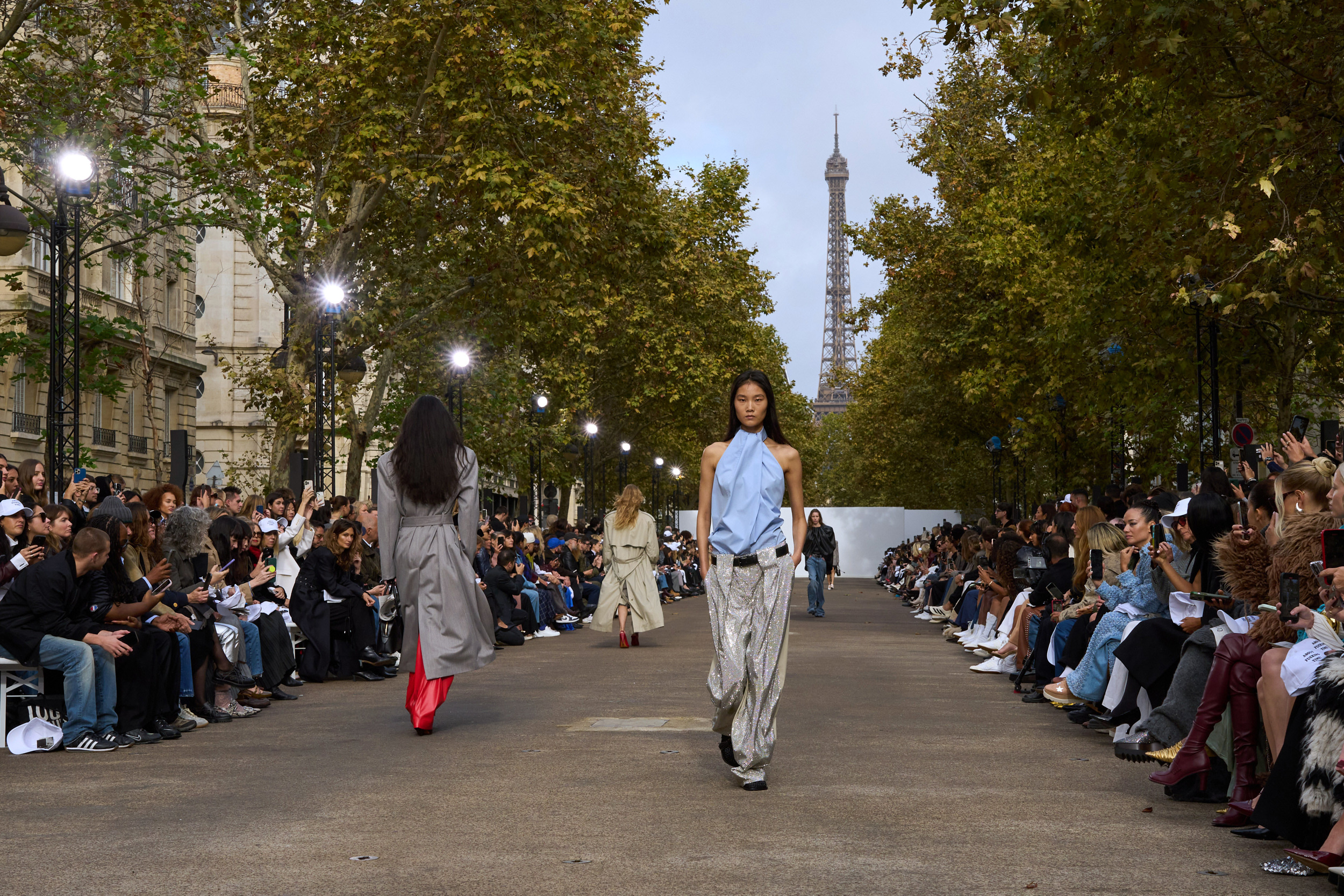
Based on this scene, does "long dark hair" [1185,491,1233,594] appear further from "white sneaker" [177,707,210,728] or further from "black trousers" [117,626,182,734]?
"white sneaker" [177,707,210,728]

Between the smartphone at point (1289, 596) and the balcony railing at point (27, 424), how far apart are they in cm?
3148

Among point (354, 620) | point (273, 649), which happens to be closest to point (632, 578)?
point (354, 620)

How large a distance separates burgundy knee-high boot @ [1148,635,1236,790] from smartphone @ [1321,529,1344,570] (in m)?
0.99

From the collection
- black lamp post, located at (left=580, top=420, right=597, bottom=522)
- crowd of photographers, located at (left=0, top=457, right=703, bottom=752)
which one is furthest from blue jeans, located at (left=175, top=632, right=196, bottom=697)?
black lamp post, located at (left=580, top=420, right=597, bottom=522)

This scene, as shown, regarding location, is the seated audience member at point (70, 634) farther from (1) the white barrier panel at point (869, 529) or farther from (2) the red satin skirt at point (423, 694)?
(1) the white barrier panel at point (869, 529)

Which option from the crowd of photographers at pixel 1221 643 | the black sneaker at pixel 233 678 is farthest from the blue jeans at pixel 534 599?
the black sneaker at pixel 233 678

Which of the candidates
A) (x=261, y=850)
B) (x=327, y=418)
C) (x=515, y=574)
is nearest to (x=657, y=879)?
(x=261, y=850)

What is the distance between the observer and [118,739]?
9.80 metres

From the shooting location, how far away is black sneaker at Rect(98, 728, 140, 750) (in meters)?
9.74

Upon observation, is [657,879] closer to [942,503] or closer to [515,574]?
[515,574]

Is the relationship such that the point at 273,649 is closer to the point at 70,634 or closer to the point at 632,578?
the point at 70,634

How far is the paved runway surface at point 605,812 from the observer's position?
5762 millimetres

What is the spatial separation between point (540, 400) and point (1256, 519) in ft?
94.8

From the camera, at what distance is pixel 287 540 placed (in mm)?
15008
